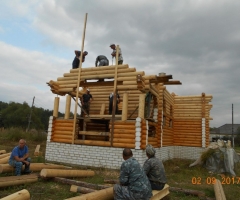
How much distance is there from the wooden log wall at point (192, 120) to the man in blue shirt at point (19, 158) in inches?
490

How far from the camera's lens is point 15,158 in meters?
7.19

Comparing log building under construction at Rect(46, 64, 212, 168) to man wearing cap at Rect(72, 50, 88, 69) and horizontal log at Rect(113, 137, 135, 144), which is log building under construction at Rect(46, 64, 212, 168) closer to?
horizontal log at Rect(113, 137, 135, 144)

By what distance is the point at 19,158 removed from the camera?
23.9 ft

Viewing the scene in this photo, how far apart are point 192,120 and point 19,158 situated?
13282 mm

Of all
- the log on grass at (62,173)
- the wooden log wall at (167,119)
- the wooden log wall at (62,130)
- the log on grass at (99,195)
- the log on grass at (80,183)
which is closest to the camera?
the log on grass at (99,195)

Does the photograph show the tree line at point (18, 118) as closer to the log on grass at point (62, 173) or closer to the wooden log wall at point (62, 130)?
the wooden log wall at point (62, 130)

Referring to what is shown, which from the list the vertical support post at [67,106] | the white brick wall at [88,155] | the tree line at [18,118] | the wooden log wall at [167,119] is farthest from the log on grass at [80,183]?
the tree line at [18,118]

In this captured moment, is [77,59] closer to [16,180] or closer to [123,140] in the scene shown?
[123,140]

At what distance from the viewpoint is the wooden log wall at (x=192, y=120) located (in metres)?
16.8

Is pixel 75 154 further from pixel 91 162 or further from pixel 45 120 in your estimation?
pixel 45 120

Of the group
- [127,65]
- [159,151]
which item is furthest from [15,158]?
[159,151]

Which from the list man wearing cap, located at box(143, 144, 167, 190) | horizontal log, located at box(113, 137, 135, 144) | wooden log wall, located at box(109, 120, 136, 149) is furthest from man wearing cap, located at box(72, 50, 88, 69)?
man wearing cap, located at box(143, 144, 167, 190)

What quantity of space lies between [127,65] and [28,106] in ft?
205

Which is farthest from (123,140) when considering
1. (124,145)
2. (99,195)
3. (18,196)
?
(18,196)
